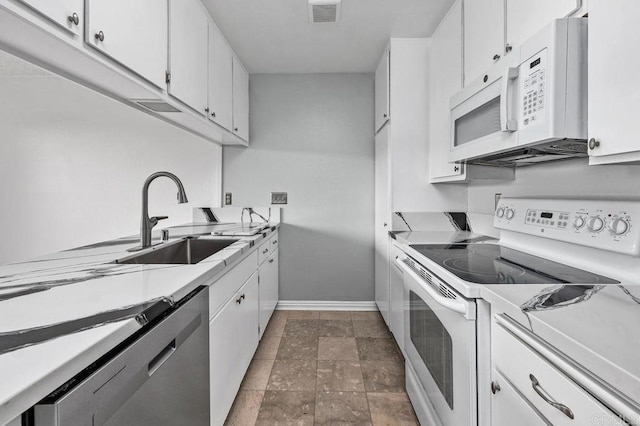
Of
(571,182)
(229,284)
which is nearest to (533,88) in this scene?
(571,182)

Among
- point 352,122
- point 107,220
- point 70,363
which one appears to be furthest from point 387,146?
point 70,363

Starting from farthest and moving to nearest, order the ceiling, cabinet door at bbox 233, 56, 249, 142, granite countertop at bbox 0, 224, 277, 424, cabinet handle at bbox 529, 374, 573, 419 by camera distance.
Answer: cabinet door at bbox 233, 56, 249, 142 → the ceiling → cabinet handle at bbox 529, 374, 573, 419 → granite countertop at bbox 0, 224, 277, 424

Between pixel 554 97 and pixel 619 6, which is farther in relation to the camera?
pixel 554 97

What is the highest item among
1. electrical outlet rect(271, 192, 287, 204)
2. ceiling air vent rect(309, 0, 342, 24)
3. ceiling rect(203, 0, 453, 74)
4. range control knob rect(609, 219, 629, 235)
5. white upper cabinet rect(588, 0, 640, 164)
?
ceiling rect(203, 0, 453, 74)

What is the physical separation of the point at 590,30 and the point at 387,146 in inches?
61.4

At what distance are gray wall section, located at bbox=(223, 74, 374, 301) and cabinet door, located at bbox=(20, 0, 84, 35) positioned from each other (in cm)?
210

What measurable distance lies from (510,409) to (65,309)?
42.8 inches

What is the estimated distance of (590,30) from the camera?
0.92 metres

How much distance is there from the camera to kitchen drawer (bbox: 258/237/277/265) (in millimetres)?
2230

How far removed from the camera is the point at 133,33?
4.17ft

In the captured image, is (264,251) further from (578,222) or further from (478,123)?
(578,222)

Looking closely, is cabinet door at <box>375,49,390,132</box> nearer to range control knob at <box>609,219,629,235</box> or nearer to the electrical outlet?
the electrical outlet

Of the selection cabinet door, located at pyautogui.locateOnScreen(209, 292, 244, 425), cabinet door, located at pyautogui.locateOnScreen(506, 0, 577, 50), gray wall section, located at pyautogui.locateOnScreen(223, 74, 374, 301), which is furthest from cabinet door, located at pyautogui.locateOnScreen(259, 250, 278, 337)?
cabinet door, located at pyautogui.locateOnScreen(506, 0, 577, 50)

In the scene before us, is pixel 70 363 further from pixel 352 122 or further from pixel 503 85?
pixel 352 122
